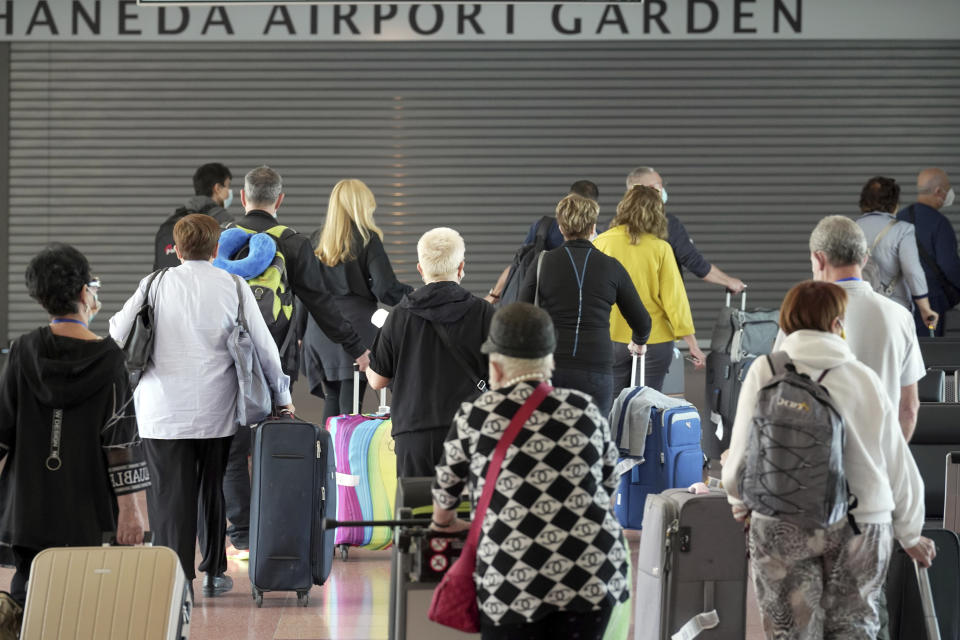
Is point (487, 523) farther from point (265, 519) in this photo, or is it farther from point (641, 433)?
point (641, 433)

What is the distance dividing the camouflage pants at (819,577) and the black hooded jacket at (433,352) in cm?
143

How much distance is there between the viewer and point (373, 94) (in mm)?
12586

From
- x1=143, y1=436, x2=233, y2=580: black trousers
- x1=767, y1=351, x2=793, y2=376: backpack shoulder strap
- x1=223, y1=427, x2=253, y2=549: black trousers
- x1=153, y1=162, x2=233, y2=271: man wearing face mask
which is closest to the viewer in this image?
x1=767, y1=351, x2=793, y2=376: backpack shoulder strap

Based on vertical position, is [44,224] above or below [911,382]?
above

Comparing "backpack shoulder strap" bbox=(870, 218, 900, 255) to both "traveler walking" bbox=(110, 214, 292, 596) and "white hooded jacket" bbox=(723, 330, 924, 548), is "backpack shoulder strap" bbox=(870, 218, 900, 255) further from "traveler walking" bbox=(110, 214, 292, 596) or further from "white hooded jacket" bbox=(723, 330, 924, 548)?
"white hooded jacket" bbox=(723, 330, 924, 548)

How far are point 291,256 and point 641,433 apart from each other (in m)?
1.86

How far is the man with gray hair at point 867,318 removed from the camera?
4.07 m

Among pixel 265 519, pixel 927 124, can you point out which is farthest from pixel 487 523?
pixel 927 124

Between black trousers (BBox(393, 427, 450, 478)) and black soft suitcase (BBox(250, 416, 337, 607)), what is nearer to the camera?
black trousers (BBox(393, 427, 450, 478))

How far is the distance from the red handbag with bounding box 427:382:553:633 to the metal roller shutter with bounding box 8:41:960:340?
9.63 metres

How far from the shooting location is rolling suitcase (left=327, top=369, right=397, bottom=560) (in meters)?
6.02

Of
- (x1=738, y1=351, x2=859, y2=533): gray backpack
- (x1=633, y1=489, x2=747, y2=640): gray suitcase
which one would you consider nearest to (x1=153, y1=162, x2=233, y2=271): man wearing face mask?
(x1=633, y1=489, x2=747, y2=640): gray suitcase

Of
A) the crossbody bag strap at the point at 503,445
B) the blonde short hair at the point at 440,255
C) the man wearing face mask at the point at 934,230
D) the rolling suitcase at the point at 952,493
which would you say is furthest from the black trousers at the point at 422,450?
the man wearing face mask at the point at 934,230

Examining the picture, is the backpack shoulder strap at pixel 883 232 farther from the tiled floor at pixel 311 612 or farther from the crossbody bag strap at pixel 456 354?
the crossbody bag strap at pixel 456 354
